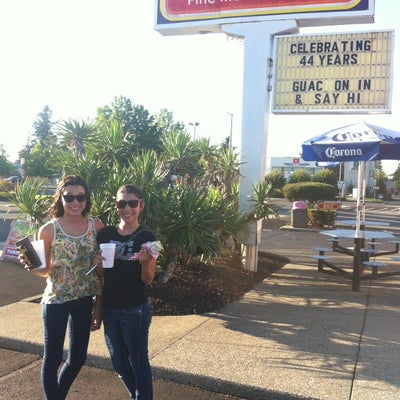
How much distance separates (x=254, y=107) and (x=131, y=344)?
6359 millimetres

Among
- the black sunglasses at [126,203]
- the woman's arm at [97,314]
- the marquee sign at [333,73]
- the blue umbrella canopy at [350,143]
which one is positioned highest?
the marquee sign at [333,73]

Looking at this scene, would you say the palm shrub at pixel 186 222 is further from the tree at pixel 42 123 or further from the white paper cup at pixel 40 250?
the tree at pixel 42 123

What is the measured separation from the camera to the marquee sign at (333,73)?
8.55 meters

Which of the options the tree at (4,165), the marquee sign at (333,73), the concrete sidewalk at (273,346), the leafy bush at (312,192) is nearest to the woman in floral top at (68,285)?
the concrete sidewalk at (273,346)

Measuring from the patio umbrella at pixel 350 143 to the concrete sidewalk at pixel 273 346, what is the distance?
2.08 metres

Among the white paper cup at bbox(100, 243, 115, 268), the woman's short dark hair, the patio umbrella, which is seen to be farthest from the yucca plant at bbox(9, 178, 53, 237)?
the patio umbrella

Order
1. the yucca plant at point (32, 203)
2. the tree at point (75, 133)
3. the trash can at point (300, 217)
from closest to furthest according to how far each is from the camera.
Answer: the yucca plant at point (32, 203) < the tree at point (75, 133) < the trash can at point (300, 217)

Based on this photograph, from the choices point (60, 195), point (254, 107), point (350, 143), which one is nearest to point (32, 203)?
point (60, 195)

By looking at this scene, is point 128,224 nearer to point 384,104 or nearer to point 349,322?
point 349,322

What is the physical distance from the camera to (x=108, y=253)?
3.09 metres

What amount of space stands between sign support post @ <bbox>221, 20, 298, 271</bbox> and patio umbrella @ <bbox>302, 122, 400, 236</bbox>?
1.02 meters

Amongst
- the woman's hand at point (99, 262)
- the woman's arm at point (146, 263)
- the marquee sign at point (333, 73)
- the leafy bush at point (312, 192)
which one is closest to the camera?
the woman's arm at point (146, 263)

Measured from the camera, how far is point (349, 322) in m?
5.65

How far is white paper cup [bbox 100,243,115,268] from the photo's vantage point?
121 inches
